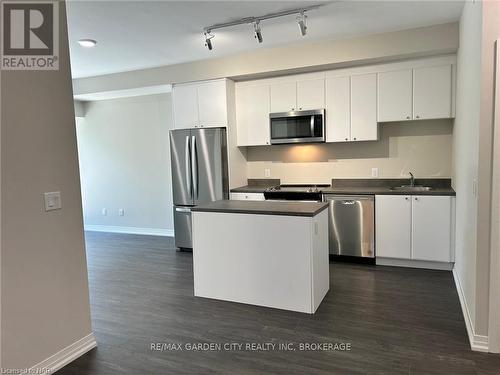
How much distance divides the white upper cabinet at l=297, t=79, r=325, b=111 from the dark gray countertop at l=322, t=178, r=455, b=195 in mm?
1089

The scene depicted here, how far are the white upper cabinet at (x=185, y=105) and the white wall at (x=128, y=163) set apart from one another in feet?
2.77

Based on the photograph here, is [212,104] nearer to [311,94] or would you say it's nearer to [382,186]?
[311,94]

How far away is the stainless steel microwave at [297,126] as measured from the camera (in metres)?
4.67

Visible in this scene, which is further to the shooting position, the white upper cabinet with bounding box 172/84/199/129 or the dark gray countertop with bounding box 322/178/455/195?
the white upper cabinet with bounding box 172/84/199/129

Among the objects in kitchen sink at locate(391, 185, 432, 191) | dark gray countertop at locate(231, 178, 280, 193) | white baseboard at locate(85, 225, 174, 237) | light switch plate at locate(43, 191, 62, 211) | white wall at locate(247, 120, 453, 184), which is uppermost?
white wall at locate(247, 120, 453, 184)

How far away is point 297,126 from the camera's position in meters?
4.80

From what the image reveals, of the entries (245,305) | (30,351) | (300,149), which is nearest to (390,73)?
(300,149)

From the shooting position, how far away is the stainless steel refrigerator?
5000 millimetres

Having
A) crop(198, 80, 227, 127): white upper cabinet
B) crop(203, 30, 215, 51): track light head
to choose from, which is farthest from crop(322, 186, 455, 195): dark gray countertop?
crop(203, 30, 215, 51): track light head

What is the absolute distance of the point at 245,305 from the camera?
331 centimetres

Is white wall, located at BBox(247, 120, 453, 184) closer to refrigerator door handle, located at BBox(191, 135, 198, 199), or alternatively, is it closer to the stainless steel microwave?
the stainless steel microwave

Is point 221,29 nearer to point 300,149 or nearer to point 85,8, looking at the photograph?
point 85,8

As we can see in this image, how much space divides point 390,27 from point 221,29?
6.03ft

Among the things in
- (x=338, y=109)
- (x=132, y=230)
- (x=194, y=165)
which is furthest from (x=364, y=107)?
(x=132, y=230)
